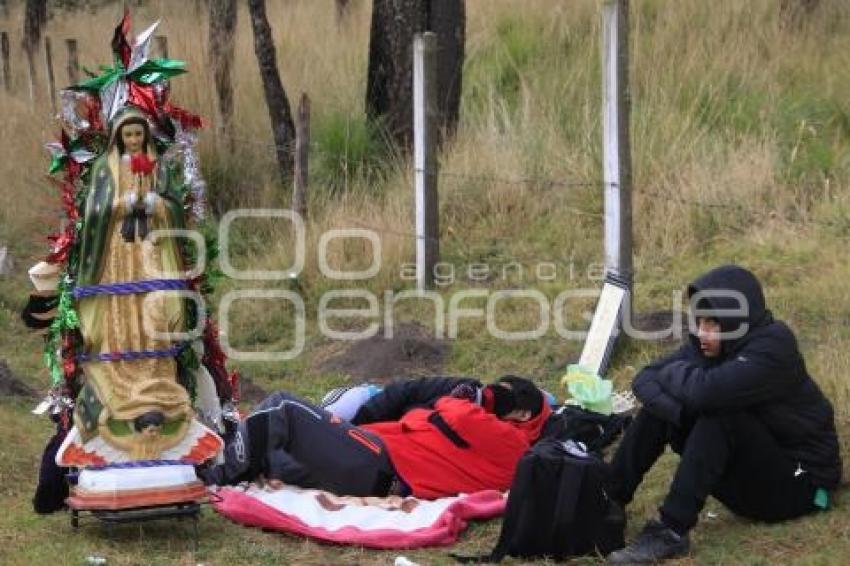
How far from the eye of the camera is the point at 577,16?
13445 millimetres

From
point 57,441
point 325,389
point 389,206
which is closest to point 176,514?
point 57,441

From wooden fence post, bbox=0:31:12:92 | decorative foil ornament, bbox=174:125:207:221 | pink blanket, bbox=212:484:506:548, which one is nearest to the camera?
pink blanket, bbox=212:484:506:548

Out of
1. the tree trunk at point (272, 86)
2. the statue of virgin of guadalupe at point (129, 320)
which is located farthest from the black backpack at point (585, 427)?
the tree trunk at point (272, 86)

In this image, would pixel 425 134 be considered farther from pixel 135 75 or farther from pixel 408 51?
pixel 135 75

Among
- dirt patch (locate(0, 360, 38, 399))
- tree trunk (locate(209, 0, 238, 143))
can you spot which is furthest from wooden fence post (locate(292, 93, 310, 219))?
dirt patch (locate(0, 360, 38, 399))

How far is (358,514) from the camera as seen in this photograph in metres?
5.96

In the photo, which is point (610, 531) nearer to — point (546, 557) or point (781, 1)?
point (546, 557)

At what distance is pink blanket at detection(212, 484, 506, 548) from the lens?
5773mm

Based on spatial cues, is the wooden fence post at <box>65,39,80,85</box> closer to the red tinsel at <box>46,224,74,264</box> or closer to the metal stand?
the red tinsel at <box>46,224,74,264</box>

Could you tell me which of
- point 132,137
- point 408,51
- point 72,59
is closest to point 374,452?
point 132,137

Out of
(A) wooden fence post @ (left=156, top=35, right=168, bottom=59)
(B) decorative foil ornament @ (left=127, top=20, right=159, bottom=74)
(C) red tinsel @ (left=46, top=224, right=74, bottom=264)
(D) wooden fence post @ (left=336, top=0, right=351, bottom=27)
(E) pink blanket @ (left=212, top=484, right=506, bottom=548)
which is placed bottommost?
(E) pink blanket @ (left=212, top=484, right=506, bottom=548)

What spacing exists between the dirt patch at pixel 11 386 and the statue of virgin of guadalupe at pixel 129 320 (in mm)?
2704

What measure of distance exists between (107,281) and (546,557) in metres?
2.08

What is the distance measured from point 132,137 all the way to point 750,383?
2.67m
